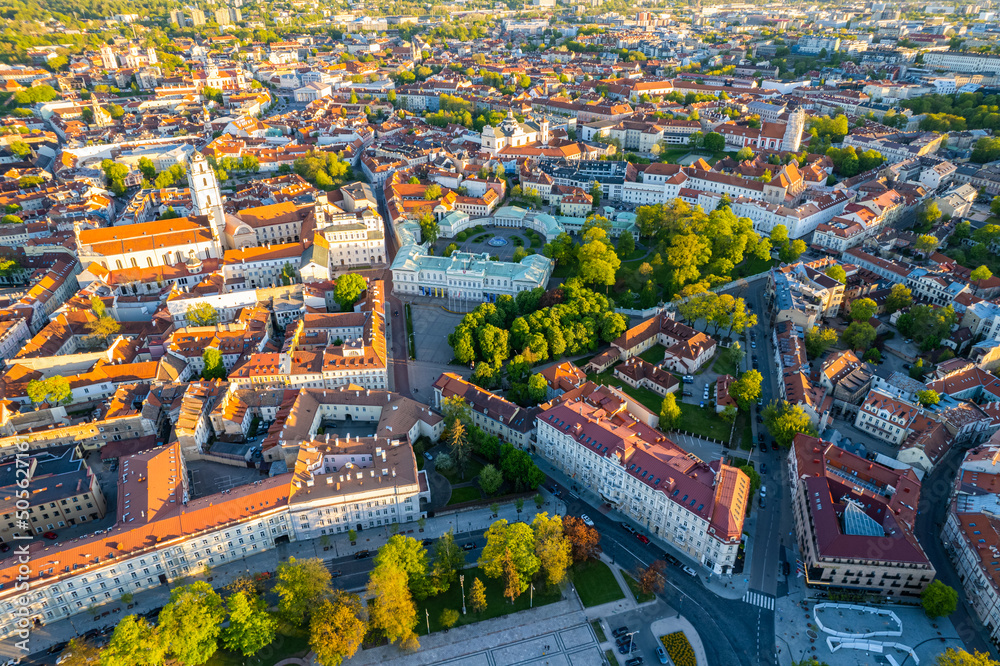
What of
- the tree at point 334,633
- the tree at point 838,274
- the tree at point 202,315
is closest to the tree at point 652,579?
the tree at point 334,633

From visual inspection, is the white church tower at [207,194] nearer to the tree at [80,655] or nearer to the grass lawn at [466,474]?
the grass lawn at [466,474]

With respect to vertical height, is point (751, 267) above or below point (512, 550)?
above

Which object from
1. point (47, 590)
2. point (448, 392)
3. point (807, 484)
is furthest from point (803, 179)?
point (47, 590)

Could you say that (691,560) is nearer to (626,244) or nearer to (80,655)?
(80,655)

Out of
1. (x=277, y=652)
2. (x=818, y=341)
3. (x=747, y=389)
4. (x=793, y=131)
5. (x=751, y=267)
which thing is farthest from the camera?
(x=793, y=131)

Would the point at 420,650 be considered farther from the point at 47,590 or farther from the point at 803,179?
the point at 803,179

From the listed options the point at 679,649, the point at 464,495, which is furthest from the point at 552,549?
the point at 464,495
